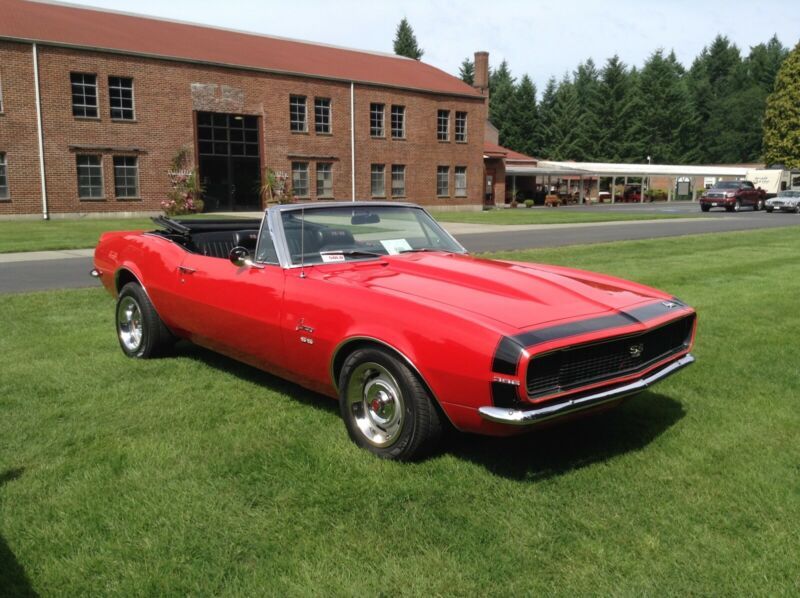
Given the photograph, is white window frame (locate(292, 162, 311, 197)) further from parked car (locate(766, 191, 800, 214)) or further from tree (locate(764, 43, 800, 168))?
tree (locate(764, 43, 800, 168))

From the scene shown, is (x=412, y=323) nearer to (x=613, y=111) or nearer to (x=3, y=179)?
(x=3, y=179)

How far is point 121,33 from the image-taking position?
3231 cm

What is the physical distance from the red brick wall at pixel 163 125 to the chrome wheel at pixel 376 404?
28922mm

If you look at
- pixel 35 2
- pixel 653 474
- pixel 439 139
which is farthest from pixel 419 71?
pixel 653 474

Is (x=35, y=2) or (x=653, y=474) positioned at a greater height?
(x=35, y=2)

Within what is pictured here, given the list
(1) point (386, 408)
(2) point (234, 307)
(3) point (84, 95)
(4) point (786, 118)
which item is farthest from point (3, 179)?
(4) point (786, 118)

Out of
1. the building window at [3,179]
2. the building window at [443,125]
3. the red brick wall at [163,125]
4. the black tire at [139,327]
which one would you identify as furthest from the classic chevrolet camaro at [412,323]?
the building window at [443,125]

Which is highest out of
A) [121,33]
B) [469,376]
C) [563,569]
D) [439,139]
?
[121,33]

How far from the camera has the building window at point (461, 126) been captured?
43.6m

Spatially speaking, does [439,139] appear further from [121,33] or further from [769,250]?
[769,250]

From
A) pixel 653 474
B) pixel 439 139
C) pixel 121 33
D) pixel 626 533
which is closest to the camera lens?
pixel 626 533

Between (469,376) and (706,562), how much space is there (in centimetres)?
125

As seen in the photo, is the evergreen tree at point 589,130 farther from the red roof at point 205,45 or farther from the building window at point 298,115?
the building window at point 298,115

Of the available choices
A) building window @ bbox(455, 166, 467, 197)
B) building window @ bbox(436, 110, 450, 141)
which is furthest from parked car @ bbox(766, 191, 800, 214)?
building window @ bbox(436, 110, 450, 141)
